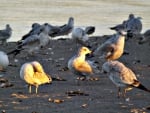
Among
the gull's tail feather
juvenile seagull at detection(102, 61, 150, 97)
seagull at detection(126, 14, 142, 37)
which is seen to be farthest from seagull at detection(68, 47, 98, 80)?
seagull at detection(126, 14, 142, 37)

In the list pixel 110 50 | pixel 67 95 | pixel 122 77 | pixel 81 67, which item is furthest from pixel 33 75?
pixel 110 50

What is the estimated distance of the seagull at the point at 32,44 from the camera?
1565 centimetres

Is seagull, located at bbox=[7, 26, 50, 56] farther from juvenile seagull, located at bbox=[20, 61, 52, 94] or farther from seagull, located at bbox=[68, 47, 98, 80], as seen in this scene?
juvenile seagull, located at bbox=[20, 61, 52, 94]

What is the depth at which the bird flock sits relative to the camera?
10.6 meters

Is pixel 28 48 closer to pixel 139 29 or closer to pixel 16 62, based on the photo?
pixel 16 62

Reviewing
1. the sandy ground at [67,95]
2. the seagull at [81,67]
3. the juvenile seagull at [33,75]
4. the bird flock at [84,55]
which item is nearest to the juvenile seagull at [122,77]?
the bird flock at [84,55]

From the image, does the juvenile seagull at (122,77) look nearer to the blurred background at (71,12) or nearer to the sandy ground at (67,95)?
the sandy ground at (67,95)

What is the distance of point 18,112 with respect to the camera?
927cm

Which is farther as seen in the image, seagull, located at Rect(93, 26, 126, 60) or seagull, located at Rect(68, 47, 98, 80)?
seagull, located at Rect(93, 26, 126, 60)

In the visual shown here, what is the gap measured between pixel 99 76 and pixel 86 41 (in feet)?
18.5

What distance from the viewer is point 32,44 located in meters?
16.1

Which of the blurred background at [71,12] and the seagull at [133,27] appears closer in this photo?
the seagull at [133,27]

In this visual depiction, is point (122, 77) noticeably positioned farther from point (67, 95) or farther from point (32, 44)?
point (32, 44)

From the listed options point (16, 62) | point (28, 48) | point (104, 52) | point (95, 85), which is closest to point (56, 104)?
point (95, 85)
